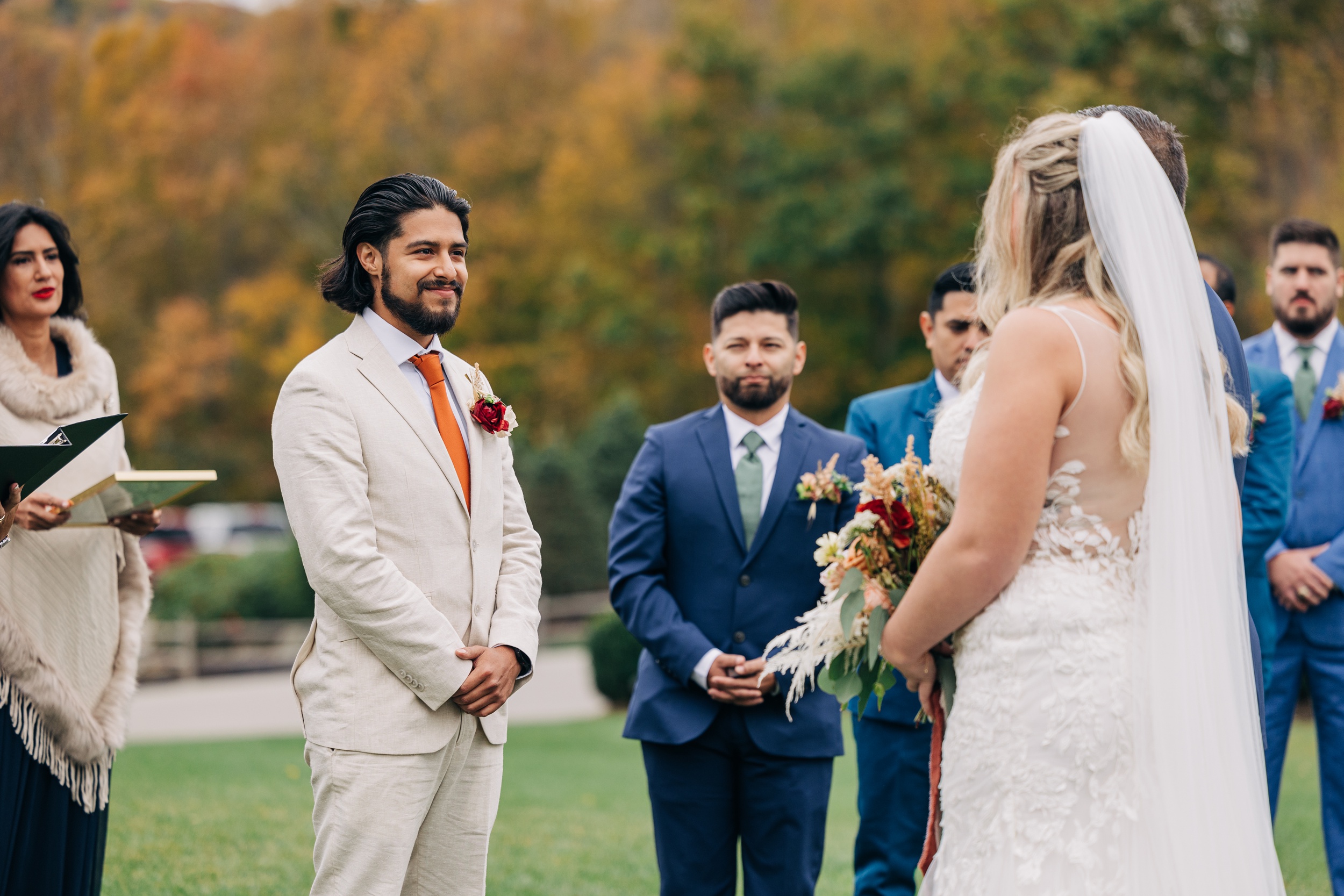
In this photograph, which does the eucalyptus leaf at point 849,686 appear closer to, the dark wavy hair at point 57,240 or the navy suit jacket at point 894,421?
the navy suit jacket at point 894,421

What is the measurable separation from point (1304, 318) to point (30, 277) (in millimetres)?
5930

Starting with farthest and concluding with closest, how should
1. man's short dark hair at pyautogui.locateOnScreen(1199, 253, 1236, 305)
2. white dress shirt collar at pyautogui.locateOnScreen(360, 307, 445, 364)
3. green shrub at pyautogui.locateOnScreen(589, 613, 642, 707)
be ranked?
green shrub at pyautogui.locateOnScreen(589, 613, 642, 707) < man's short dark hair at pyautogui.locateOnScreen(1199, 253, 1236, 305) < white dress shirt collar at pyautogui.locateOnScreen(360, 307, 445, 364)

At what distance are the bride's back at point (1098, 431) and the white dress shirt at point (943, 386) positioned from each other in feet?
8.15

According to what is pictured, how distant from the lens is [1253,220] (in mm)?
22578

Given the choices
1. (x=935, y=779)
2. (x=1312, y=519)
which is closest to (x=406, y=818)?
(x=935, y=779)

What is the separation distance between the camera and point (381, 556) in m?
3.72

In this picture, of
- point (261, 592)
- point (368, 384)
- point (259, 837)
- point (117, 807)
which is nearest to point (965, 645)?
point (368, 384)

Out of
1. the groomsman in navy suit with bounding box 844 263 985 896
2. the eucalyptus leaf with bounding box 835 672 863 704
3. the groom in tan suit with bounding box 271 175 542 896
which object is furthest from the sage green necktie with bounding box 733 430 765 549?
the eucalyptus leaf with bounding box 835 672 863 704

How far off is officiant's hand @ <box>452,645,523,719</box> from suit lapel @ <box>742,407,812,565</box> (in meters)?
1.25

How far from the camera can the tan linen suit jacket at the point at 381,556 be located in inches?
145

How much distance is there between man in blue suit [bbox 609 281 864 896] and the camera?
4.70 metres

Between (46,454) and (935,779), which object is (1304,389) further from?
(46,454)

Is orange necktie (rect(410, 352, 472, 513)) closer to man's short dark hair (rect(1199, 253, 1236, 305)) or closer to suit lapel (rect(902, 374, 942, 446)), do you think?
suit lapel (rect(902, 374, 942, 446))

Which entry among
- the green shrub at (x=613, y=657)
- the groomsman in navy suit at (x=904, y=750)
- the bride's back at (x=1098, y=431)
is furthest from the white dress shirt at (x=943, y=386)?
the green shrub at (x=613, y=657)
